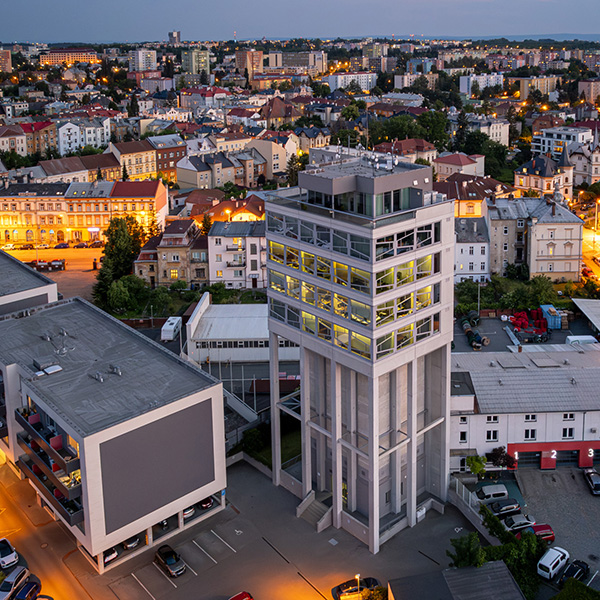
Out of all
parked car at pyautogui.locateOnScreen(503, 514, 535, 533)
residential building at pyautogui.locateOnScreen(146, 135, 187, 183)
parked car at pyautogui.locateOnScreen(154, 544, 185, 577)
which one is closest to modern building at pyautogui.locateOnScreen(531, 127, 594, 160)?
residential building at pyautogui.locateOnScreen(146, 135, 187, 183)

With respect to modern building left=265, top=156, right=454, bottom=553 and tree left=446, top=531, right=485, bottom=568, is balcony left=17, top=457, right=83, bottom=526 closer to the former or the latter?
modern building left=265, top=156, right=454, bottom=553

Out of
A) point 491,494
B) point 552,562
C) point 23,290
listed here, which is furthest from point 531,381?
point 23,290

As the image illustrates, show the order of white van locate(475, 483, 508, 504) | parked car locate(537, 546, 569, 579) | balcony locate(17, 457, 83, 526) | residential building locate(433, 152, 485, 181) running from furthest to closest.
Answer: residential building locate(433, 152, 485, 181) < white van locate(475, 483, 508, 504) < balcony locate(17, 457, 83, 526) < parked car locate(537, 546, 569, 579)

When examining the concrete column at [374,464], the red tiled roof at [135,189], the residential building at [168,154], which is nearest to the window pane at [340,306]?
the concrete column at [374,464]

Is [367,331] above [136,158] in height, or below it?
below

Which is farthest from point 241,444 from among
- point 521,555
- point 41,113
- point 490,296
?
point 41,113

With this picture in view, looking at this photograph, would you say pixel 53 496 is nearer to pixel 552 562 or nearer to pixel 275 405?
pixel 275 405
